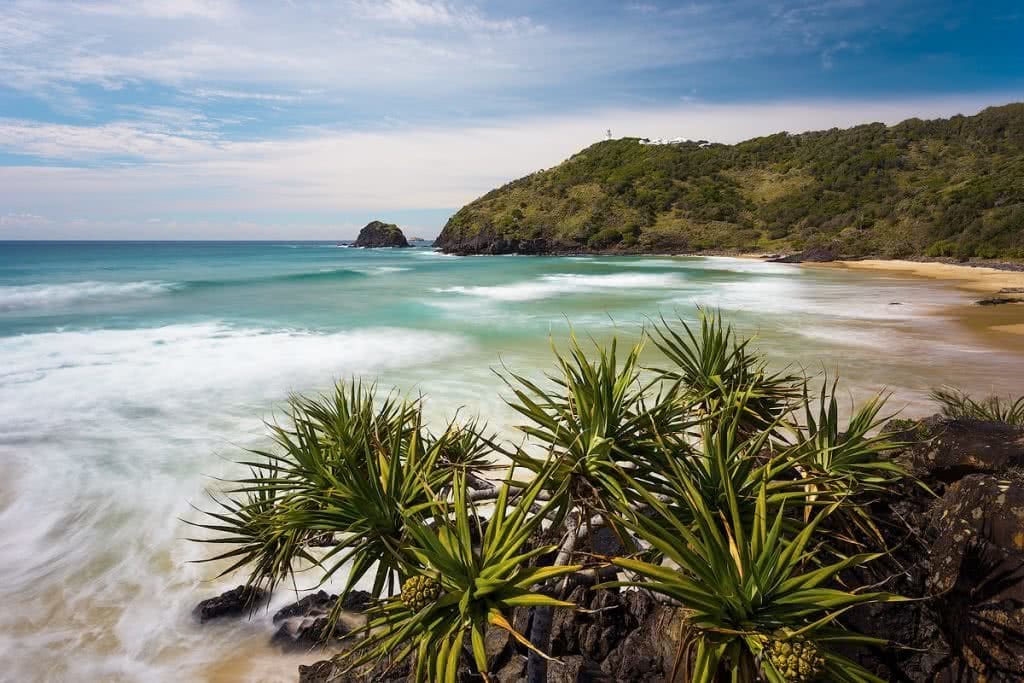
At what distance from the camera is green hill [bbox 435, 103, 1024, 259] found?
5612cm

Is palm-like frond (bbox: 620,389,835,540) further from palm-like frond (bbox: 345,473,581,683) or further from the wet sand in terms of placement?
the wet sand

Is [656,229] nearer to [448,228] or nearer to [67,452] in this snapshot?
[448,228]

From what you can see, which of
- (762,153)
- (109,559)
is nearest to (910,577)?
(109,559)

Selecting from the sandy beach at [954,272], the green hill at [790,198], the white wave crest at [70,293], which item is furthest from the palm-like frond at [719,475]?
the green hill at [790,198]

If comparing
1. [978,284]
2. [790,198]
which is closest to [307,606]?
[978,284]

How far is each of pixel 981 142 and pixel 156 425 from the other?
362 ft

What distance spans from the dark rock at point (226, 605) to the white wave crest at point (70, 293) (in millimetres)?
37613

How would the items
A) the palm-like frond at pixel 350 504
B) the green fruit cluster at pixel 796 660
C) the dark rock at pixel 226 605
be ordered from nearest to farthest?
the green fruit cluster at pixel 796 660 < the palm-like frond at pixel 350 504 < the dark rock at pixel 226 605

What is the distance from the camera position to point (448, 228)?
113 m

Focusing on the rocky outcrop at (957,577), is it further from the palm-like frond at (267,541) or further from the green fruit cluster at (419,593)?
the palm-like frond at (267,541)

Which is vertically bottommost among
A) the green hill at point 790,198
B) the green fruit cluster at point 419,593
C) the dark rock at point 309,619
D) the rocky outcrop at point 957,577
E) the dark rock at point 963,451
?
the dark rock at point 309,619

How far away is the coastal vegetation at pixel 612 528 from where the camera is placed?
2111mm

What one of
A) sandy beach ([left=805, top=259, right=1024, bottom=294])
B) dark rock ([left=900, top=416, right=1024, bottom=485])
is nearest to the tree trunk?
dark rock ([left=900, top=416, right=1024, bottom=485])

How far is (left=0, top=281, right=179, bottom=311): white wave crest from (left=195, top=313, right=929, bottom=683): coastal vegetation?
41.0 metres
